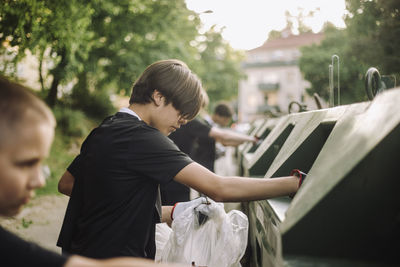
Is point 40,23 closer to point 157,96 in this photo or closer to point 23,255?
point 157,96

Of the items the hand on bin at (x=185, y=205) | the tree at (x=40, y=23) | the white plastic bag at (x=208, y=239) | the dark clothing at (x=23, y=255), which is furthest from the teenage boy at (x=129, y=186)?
the tree at (x=40, y=23)

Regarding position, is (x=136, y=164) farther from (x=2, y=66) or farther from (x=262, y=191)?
(x=2, y=66)

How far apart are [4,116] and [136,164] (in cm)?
79

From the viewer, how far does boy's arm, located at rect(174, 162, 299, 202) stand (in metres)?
1.78

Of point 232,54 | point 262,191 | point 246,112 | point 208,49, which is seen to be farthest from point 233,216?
point 246,112

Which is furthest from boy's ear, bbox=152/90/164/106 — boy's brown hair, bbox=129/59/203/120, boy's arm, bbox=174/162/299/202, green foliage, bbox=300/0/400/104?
green foliage, bbox=300/0/400/104

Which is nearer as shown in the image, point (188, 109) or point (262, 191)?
point (262, 191)

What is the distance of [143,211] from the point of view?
1863mm

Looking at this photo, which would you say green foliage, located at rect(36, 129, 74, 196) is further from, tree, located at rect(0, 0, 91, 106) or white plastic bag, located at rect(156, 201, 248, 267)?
white plastic bag, located at rect(156, 201, 248, 267)

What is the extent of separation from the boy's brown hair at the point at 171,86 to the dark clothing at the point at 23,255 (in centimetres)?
120

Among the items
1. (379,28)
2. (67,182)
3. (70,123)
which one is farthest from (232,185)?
(70,123)

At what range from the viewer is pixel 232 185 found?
1.81 metres

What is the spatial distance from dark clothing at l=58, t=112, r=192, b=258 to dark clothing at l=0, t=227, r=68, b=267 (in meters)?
0.77

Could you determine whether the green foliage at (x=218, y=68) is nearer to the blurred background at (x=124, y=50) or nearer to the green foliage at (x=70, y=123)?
the blurred background at (x=124, y=50)
